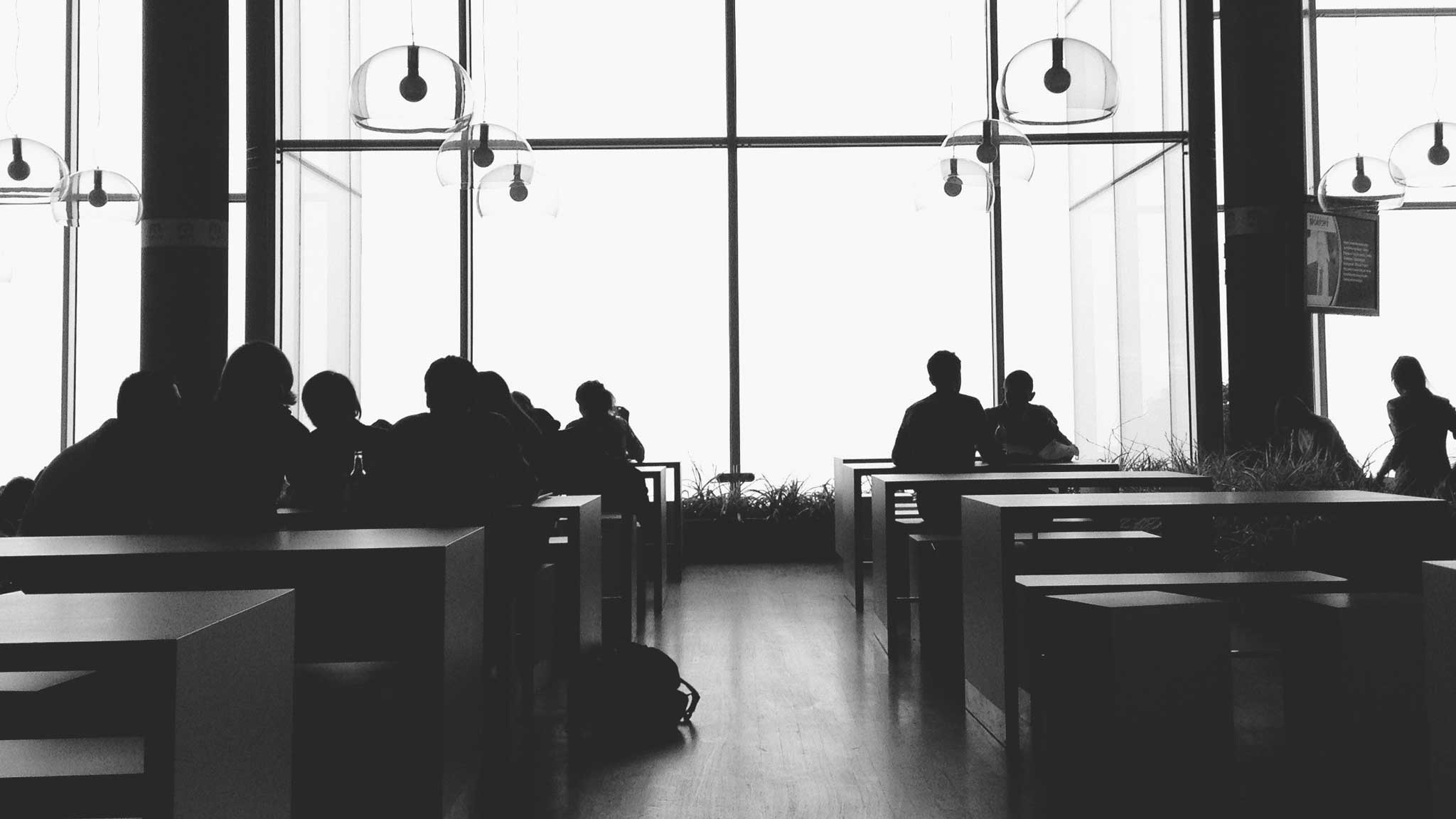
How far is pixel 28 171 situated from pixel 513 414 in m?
2.61

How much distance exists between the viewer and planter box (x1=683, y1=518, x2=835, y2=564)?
Result: 8.37 m

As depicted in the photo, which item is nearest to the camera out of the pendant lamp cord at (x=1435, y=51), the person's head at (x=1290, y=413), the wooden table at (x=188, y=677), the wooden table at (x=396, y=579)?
the wooden table at (x=188, y=677)

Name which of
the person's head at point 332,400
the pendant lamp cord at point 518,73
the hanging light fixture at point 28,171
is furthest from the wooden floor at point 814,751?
the pendant lamp cord at point 518,73

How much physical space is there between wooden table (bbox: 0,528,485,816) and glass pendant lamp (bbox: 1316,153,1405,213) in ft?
15.5

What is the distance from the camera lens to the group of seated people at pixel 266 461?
2.96m

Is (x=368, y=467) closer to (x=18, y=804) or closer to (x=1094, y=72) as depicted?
(x=18, y=804)

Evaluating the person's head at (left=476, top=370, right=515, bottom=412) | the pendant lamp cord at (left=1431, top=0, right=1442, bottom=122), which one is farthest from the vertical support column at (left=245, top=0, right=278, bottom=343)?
the pendant lamp cord at (left=1431, top=0, right=1442, bottom=122)

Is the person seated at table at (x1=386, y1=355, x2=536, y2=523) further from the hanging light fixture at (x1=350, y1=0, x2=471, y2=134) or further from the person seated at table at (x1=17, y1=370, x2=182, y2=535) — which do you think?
the hanging light fixture at (x1=350, y1=0, x2=471, y2=134)

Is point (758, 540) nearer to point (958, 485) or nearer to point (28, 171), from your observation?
point (958, 485)

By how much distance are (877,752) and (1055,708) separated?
1.71ft

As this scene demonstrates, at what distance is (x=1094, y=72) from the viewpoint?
159 inches

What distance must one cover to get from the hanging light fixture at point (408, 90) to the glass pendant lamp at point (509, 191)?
1.44 m

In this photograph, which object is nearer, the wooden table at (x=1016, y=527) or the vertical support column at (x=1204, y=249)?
the wooden table at (x=1016, y=527)

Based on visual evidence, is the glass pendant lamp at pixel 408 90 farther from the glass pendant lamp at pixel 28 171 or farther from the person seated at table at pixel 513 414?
the glass pendant lamp at pixel 28 171
